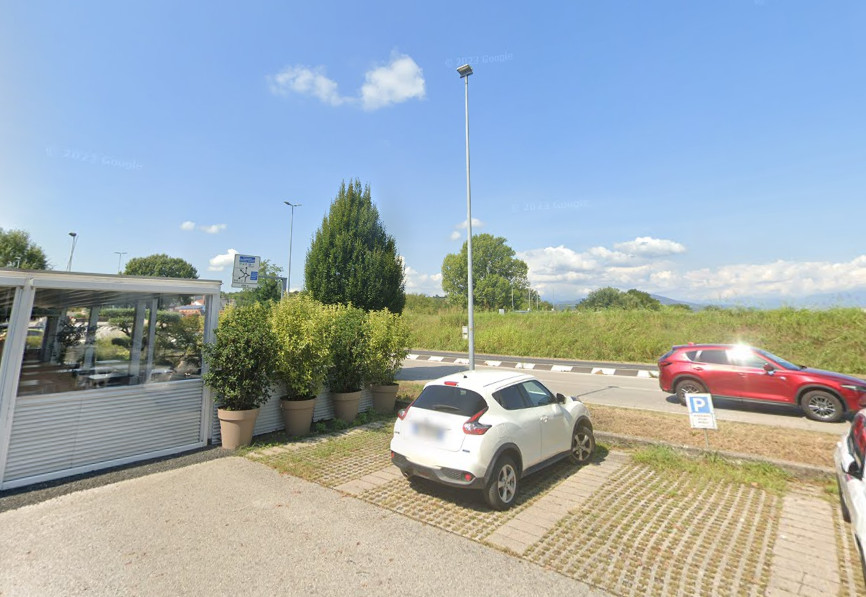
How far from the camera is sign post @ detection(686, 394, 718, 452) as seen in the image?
619 centimetres

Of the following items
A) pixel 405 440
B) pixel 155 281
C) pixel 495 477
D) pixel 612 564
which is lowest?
pixel 612 564

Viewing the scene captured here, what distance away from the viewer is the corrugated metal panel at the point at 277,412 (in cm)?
700

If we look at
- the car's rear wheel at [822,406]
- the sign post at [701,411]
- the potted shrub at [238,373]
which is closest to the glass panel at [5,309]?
the potted shrub at [238,373]

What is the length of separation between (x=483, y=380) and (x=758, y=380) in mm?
8949

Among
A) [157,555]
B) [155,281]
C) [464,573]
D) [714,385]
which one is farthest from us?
[714,385]

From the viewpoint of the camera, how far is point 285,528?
13.3 ft

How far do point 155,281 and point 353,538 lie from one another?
5317 millimetres

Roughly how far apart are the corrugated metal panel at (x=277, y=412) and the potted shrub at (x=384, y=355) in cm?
26

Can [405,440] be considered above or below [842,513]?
above

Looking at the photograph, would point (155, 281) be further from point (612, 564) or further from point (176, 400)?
point (612, 564)

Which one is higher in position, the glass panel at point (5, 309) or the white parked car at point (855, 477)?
the glass panel at point (5, 309)

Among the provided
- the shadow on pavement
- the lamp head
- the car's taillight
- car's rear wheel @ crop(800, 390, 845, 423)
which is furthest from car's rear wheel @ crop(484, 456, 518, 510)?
the lamp head

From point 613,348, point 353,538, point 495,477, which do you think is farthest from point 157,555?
point 613,348

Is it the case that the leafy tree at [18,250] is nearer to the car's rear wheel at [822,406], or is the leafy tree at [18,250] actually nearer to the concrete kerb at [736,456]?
the concrete kerb at [736,456]
